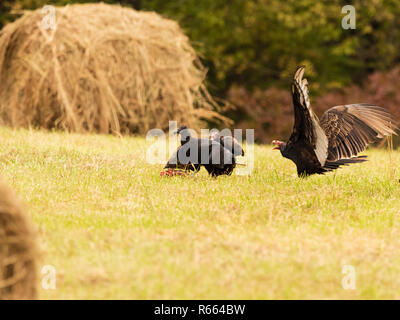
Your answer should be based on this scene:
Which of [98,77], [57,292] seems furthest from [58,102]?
[57,292]

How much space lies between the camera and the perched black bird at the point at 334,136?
660 centimetres

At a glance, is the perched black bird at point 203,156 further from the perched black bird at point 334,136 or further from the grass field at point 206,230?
the perched black bird at point 334,136

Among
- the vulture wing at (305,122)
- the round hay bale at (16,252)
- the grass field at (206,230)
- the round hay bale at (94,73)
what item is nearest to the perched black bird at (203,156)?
the grass field at (206,230)

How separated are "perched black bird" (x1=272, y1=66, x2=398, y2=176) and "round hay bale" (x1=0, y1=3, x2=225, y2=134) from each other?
533 centimetres

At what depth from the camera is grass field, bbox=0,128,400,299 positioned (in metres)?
3.92

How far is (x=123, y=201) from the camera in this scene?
19.3ft

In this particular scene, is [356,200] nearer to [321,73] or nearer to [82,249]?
[82,249]

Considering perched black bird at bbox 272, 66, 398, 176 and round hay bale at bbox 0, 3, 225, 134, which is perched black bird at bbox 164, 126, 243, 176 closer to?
perched black bird at bbox 272, 66, 398, 176

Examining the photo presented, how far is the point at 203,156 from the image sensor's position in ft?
22.8

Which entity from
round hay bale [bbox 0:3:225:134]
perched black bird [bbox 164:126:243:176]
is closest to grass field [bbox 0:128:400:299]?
perched black bird [bbox 164:126:243:176]

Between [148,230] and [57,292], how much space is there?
4.27 ft

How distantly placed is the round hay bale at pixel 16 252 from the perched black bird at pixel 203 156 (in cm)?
369
